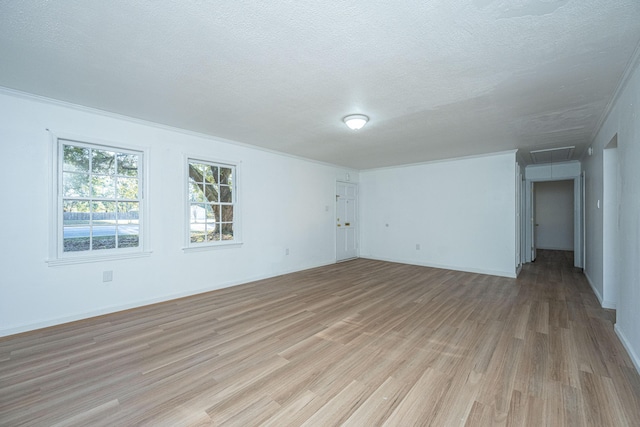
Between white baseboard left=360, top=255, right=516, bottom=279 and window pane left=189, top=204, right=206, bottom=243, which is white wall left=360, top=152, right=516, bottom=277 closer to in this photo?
white baseboard left=360, top=255, right=516, bottom=279

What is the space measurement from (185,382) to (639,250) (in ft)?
12.5

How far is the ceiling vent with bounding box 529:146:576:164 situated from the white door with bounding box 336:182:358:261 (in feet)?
13.7

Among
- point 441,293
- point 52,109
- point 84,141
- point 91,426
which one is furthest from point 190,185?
point 441,293

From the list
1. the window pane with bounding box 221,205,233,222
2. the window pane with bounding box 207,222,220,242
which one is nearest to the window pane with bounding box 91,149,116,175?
the window pane with bounding box 207,222,220,242

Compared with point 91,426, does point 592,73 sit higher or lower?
higher

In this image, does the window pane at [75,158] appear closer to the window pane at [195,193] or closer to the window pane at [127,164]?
the window pane at [127,164]

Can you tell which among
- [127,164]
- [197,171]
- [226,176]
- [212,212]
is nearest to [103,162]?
[127,164]

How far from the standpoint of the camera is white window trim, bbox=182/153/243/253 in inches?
171

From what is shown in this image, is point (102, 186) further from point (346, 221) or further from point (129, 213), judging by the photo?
point (346, 221)

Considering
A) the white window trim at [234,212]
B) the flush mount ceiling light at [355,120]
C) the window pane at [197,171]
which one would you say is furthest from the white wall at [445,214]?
the window pane at [197,171]

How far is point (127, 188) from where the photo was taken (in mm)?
3844

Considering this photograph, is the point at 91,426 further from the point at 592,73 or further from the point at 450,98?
the point at 592,73

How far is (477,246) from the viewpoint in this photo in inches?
238

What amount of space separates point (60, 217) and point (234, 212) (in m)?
2.33
